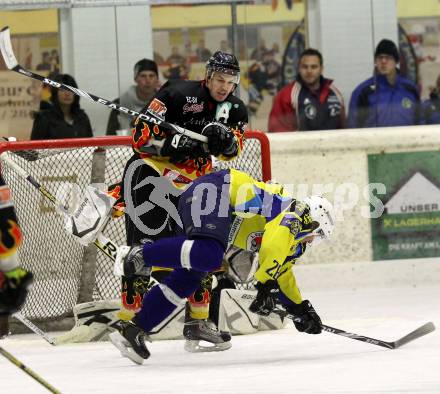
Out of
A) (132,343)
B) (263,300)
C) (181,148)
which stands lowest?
(132,343)

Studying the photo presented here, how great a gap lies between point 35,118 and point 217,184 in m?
2.44

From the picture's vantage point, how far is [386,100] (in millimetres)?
7434

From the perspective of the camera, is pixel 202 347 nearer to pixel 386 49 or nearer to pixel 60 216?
pixel 60 216

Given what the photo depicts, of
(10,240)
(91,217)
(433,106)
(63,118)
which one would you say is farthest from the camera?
(433,106)

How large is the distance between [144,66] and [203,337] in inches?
94.8

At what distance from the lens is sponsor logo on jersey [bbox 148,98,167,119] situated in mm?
5137

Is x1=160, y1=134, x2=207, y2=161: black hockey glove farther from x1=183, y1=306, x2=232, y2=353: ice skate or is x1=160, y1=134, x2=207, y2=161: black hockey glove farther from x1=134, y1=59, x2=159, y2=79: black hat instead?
x1=134, y1=59, x2=159, y2=79: black hat

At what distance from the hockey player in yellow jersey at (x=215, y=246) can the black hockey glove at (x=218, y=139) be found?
0.21 meters

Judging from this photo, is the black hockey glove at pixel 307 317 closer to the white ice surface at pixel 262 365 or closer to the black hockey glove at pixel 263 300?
the white ice surface at pixel 262 365

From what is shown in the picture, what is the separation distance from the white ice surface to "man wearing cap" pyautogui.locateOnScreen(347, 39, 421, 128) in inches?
62.2

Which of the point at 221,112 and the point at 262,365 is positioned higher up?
the point at 221,112

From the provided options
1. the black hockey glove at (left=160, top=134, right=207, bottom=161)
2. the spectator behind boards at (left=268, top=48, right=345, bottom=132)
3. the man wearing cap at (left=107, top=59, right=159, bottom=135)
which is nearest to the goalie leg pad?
the black hockey glove at (left=160, top=134, right=207, bottom=161)

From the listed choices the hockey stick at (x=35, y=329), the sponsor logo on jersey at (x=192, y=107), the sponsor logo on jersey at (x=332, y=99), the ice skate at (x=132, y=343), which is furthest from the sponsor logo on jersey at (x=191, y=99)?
the sponsor logo on jersey at (x=332, y=99)

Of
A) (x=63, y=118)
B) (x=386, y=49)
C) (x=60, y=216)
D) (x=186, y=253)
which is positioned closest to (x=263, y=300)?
(x=186, y=253)
